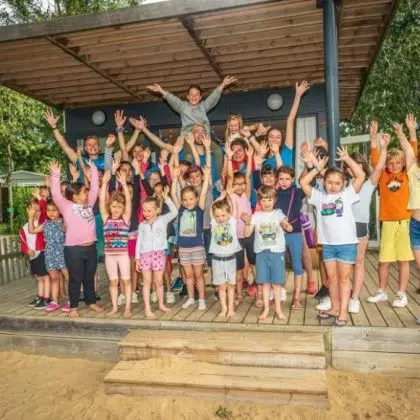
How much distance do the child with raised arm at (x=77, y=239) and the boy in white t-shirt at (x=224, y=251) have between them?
5.18ft

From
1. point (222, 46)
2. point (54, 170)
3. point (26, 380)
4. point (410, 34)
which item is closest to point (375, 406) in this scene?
point (26, 380)

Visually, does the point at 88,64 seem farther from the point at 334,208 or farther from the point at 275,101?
the point at 334,208

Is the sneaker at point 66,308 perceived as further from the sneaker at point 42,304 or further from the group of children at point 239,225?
the sneaker at point 42,304

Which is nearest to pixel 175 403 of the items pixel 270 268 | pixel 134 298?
pixel 270 268

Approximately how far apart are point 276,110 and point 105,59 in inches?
143

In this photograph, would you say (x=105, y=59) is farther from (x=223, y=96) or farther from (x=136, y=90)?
(x=223, y=96)

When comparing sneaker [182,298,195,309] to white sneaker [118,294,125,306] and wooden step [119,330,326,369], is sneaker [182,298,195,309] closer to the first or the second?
wooden step [119,330,326,369]

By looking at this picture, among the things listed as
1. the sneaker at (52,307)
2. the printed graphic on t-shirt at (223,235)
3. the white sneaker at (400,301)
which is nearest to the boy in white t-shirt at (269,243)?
the printed graphic on t-shirt at (223,235)

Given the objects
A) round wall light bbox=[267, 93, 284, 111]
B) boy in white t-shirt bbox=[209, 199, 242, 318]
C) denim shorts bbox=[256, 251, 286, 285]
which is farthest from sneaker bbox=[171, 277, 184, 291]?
round wall light bbox=[267, 93, 284, 111]

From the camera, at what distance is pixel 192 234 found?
5.00m

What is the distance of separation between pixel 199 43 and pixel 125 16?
4.17ft

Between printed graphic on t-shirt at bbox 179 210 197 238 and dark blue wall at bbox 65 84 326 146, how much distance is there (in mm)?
4135

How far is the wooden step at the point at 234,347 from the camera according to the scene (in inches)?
149

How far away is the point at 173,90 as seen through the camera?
8.05 metres
